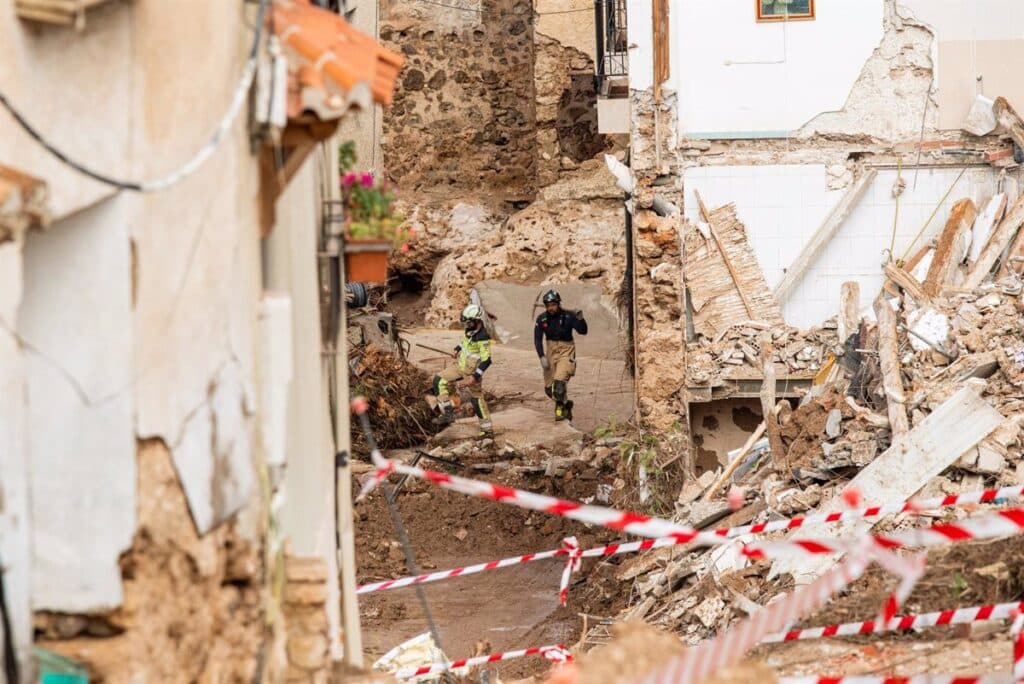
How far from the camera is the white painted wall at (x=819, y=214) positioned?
14.8 metres

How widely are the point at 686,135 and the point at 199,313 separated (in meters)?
10.7

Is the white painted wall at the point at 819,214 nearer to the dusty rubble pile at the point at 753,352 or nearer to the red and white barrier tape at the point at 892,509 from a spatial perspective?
the dusty rubble pile at the point at 753,352

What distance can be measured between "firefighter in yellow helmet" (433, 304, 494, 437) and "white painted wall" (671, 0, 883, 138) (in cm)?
446

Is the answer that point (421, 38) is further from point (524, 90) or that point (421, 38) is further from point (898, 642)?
point (898, 642)

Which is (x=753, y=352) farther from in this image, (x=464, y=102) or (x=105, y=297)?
(x=464, y=102)

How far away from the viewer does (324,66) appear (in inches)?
199

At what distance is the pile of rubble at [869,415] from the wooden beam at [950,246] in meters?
0.01

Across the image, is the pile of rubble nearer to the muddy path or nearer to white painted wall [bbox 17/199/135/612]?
the muddy path

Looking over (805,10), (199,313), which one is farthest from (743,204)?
(199,313)

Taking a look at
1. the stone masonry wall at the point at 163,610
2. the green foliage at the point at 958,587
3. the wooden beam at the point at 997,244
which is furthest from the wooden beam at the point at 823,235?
the stone masonry wall at the point at 163,610

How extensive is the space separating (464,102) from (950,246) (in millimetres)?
12975

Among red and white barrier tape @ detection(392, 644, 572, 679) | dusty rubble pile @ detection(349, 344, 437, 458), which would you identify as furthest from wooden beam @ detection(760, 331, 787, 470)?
dusty rubble pile @ detection(349, 344, 437, 458)

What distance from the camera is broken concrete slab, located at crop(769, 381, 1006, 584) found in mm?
9961

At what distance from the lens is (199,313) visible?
476 cm
